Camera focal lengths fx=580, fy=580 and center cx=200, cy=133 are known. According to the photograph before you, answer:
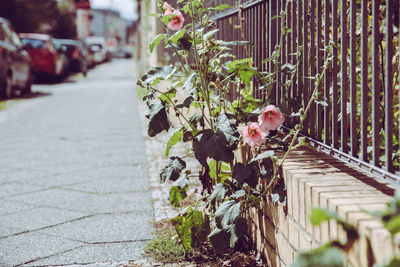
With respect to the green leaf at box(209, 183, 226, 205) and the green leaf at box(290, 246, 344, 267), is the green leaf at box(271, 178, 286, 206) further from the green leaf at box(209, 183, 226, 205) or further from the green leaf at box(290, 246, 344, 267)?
the green leaf at box(290, 246, 344, 267)

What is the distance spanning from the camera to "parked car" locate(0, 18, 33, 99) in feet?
36.1

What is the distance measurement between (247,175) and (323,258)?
119cm

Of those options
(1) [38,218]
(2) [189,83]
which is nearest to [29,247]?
(1) [38,218]

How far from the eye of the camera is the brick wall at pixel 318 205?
4.99ft

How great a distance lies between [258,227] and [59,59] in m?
16.5

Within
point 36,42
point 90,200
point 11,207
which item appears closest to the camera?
point 11,207

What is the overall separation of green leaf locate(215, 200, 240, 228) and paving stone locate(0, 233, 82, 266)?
3.10ft

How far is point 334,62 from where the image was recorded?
236 cm

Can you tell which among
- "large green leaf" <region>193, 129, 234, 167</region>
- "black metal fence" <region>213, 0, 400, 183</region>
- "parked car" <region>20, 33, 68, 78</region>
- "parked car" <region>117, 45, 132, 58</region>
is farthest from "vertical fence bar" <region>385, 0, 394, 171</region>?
"parked car" <region>117, 45, 132, 58</region>

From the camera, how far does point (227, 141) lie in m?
2.44

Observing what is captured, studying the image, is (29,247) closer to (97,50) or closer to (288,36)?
(288,36)

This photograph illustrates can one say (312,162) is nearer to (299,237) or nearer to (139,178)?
(299,237)

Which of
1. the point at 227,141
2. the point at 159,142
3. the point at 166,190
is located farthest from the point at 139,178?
the point at 227,141

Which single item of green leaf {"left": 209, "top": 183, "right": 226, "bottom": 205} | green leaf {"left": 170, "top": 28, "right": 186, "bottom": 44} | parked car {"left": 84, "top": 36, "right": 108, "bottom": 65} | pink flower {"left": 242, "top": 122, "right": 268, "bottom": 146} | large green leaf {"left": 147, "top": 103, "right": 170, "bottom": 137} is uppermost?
parked car {"left": 84, "top": 36, "right": 108, "bottom": 65}
